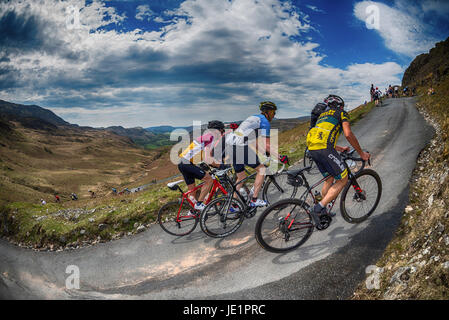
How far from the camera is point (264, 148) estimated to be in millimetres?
6305

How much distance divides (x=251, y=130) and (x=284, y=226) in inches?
106

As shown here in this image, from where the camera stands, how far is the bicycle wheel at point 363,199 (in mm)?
6041

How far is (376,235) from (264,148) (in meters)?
3.55

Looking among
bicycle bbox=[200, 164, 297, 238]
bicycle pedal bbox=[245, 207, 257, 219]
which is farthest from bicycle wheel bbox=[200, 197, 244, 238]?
bicycle pedal bbox=[245, 207, 257, 219]

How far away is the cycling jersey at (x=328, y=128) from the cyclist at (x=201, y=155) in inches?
109

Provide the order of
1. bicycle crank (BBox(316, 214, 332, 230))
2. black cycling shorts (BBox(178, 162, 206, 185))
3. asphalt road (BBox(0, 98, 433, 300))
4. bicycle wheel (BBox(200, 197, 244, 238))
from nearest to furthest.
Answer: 1. asphalt road (BBox(0, 98, 433, 300))
2. bicycle crank (BBox(316, 214, 332, 230))
3. bicycle wheel (BBox(200, 197, 244, 238))
4. black cycling shorts (BBox(178, 162, 206, 185))

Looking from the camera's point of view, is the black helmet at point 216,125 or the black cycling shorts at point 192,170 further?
the black cycling shorts at point 192,170

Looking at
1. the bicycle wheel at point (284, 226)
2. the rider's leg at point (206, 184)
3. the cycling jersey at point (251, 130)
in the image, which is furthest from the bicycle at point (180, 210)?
the bicycle wheel at point (284, 226)

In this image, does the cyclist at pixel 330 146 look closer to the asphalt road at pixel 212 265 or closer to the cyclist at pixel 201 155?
the asphalt road at pixel 212 265

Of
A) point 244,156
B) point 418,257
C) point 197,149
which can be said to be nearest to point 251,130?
point 244,156

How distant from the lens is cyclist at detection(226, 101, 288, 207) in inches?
242

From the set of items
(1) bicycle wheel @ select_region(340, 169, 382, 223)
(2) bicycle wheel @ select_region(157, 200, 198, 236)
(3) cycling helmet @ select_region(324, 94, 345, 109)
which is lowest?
(2) bicycle wheel @ select_region(157, 200, 198, 236)

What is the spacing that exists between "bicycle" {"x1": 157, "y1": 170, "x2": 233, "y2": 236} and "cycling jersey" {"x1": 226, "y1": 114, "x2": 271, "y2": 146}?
1402 mm

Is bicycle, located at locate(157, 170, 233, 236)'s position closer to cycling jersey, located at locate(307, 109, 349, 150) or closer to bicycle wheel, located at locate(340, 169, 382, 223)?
cycling jersey, located at locate(307, 109, 349, 150)
